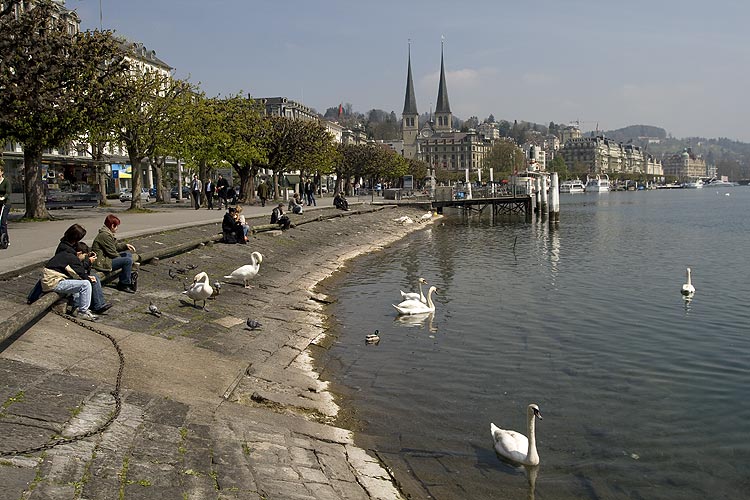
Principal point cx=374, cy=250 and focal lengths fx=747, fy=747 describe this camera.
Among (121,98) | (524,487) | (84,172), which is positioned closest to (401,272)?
(121,98)

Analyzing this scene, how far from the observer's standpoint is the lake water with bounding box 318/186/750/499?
32.3ft

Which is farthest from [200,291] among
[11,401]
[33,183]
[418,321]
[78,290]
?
[33,183]

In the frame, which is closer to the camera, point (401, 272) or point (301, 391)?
point (301, 391)

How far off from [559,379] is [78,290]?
8.89m

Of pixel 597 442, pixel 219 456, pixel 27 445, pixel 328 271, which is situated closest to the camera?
pixel 27 445

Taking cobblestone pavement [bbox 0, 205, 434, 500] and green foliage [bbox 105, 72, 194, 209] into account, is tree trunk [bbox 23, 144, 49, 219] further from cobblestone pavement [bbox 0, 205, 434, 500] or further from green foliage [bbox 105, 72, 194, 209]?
cobblestone pavement [bbox 0, 205, 434, 500]

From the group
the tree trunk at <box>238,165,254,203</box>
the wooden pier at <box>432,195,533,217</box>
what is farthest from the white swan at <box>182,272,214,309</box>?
the wooden pier at <box>432,195,533,217</box>

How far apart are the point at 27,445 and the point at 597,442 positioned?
7.59 m

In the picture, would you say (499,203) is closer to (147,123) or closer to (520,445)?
(147,123)

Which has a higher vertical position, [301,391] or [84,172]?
[84,172]

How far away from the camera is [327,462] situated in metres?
9.22

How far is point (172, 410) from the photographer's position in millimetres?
9500

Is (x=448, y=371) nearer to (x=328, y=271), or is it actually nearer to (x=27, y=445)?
(x=27, y=445)

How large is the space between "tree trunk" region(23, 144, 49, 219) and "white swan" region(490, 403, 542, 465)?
2847 cm
